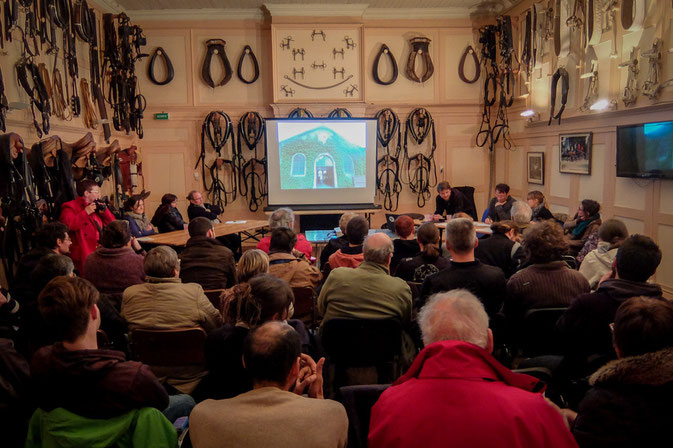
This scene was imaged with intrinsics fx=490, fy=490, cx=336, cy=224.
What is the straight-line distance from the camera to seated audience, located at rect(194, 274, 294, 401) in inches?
78.9

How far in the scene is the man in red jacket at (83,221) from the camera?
15.8ft

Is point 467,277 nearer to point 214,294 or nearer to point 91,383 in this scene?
point 214,294

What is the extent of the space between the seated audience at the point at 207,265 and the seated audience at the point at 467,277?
1.49 metres

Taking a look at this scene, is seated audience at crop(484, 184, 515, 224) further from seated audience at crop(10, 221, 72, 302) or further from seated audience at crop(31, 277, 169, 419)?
seated audience at crop(31, 277, 169, 419)

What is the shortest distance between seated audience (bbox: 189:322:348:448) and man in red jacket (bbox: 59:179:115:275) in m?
3.97

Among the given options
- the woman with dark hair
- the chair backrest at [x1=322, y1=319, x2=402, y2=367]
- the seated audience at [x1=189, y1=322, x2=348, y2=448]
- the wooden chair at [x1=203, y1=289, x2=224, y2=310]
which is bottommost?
the chair backrest at [x1=322, y1=319, x2=402, y2=367]

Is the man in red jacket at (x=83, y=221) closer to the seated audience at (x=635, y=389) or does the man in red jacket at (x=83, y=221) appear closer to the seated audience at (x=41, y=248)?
the seated audience at (x=41, y=248)

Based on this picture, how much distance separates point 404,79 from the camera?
8.68 meters

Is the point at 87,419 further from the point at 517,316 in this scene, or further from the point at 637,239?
the point at 637,239

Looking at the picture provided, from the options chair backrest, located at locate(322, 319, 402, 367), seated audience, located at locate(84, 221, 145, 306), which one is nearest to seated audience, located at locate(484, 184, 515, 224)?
chair backrest, located at locate(322, 319, 402, 367)

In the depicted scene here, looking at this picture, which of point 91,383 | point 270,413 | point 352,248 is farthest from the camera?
point 352,248

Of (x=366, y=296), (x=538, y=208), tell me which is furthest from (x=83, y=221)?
(x=538, y=208)

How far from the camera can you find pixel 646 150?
5.12 meters

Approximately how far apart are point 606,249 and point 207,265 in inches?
107
